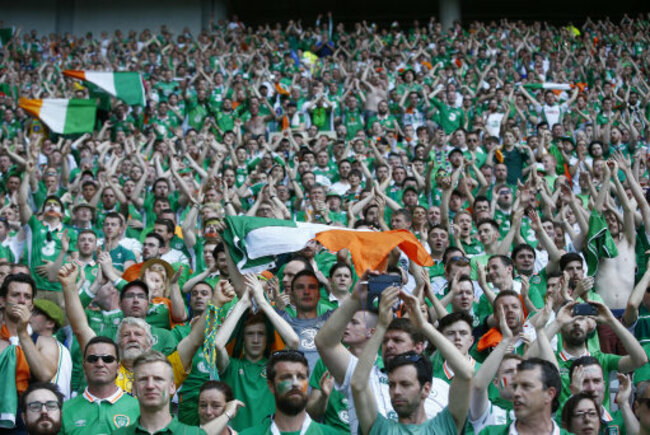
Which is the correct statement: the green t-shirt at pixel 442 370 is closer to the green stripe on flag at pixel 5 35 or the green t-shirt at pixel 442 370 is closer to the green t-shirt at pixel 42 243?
the green t-shirt at pixel 42 243

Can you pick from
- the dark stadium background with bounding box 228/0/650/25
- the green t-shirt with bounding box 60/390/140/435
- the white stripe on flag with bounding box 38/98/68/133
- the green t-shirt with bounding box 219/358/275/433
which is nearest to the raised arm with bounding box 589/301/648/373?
the green t-shirt with bounding box 219/358/275/433

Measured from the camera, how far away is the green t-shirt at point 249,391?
16.9ft

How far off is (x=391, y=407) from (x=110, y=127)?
1172 cm

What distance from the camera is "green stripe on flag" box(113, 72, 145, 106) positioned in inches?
601

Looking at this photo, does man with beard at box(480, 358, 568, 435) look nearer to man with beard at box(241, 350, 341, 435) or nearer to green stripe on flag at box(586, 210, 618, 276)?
man with beard at box(241, 350, 341, 435)

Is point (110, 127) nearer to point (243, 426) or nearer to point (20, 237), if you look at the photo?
point (20, 237)

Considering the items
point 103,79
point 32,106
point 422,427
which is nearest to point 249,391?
point 422,427

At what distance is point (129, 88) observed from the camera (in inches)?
604

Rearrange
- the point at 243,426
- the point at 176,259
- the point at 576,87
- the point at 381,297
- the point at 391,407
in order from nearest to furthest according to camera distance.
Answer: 1. the point at 381,297
2. the point at 391,407
3. the point at 243,426
4. the point at 176,259
5. the point at 576,87

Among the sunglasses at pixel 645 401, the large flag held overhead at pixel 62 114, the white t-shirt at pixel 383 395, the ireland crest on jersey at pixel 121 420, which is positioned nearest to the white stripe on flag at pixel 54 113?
the large flag held overhead at pixel 62 114

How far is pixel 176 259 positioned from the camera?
8.91 m

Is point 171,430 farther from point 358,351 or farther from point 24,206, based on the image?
point 24,206

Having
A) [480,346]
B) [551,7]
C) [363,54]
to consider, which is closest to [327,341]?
[480,346]

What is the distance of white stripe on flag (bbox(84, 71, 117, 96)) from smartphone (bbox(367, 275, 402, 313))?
39.6 feet
